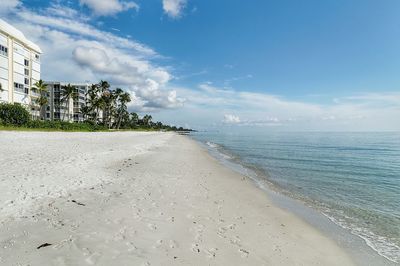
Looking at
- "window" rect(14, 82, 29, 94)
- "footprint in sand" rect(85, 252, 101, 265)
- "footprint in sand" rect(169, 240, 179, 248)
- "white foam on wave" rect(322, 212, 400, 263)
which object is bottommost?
"white foam on wave" rect(322, 212, 400, 263)

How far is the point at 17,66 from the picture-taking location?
212 ft

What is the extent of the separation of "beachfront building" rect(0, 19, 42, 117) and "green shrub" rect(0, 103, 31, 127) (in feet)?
30.1

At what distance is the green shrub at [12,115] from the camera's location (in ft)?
156

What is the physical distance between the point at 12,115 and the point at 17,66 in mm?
23216

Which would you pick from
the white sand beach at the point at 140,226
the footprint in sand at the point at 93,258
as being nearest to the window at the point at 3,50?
the white sand beach at the point at 140,226

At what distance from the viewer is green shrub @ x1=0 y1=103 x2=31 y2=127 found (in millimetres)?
47594

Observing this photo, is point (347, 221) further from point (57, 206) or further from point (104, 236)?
point (57, 206)

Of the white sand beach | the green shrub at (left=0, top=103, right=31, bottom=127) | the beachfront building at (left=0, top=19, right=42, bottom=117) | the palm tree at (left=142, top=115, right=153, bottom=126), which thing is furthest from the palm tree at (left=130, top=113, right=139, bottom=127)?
the white sand beach

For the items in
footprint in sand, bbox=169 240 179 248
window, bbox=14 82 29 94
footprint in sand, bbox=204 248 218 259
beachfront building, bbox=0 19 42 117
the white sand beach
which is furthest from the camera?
window, bbox=14 82 29 94

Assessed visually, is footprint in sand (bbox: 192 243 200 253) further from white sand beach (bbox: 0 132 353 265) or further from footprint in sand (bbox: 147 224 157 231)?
footprint in sand (bbox: 147 224 157 231)

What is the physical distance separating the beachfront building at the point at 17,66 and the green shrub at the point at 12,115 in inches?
362

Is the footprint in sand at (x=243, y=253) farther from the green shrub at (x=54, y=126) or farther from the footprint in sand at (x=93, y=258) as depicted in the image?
the green shrub at (x=54, y=126)

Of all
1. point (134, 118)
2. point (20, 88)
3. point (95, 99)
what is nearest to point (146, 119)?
point (134, 118)

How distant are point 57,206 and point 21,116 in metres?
50.9
